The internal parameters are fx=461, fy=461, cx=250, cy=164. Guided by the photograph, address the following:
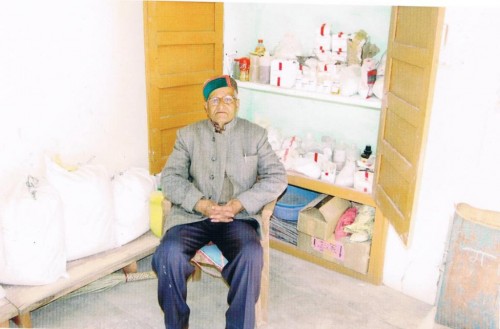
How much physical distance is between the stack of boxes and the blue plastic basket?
125mm

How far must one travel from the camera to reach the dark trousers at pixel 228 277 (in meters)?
2.30

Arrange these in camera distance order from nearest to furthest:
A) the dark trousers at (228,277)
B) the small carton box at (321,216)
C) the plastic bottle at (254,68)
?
1. the dark trousers at (228,277)
2. the small carton box at (321,216)
3. the plastic bottle at (254,68)

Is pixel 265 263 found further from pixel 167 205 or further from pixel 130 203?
pixel 130 203

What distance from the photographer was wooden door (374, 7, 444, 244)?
2.05 metres

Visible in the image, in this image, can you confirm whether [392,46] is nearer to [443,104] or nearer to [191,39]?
[443,104]

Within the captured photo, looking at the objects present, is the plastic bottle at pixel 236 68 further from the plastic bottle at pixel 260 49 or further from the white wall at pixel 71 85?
the white wall at pixel 71 85

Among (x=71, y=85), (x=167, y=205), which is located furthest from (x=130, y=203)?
(x=71, y=85)

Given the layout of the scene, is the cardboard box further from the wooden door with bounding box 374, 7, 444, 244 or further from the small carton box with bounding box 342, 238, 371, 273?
the wooden door with bounding box 374, 7, 444, 244

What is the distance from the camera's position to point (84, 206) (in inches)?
103

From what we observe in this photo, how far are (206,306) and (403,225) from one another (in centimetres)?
126

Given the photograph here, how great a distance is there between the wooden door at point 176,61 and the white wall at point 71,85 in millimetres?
104

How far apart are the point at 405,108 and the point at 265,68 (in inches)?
54.6

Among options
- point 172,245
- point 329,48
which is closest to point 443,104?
point 329,48

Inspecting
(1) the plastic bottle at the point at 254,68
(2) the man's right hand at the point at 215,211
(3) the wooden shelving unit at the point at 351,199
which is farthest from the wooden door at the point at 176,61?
(2) the man's right hand at the point at 215,211
